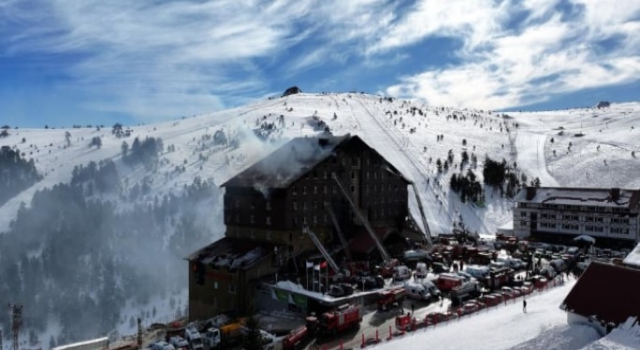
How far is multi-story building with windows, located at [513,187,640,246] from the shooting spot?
2484 inches

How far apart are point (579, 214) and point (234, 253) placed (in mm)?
41181

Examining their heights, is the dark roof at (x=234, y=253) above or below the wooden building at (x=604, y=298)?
below

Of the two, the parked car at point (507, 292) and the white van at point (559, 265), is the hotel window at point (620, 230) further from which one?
the parked car at point (507, 292)

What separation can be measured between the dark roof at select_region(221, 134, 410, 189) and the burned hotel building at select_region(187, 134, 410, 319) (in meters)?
0.10

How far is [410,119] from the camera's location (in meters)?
180

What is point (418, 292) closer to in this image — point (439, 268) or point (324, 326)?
point (439, 268)

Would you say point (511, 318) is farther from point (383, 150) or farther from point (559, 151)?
point (559, 151)

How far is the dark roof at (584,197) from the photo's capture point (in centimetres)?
6388

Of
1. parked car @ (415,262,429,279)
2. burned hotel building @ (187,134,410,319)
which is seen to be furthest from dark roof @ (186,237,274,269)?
parked car @ (415,262,429,279)

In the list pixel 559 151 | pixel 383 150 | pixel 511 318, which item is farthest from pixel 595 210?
pixel 559 151

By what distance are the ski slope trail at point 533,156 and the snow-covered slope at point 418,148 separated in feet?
0.83

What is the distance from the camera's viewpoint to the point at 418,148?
137250 millimetres

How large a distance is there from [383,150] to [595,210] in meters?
70.0

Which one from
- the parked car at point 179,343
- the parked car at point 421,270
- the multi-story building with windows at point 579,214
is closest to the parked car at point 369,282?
the parked car at point 421,270
